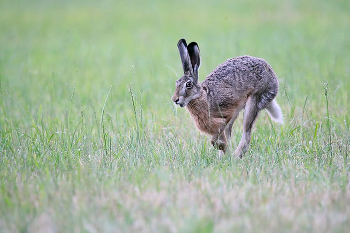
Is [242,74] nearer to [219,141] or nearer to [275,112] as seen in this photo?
[275,112]

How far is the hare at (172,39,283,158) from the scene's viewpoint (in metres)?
5.47

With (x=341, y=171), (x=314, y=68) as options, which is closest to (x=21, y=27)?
(x=314, y=68)

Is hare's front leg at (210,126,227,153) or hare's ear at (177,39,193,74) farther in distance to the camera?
hare's front leg at (210,126,227,153)

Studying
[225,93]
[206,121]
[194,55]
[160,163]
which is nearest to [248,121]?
[225,93]

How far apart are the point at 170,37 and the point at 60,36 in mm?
4640

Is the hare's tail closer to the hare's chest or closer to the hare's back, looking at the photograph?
the hare's back

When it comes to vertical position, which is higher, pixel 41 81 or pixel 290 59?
pixel 290 59

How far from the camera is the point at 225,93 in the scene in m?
5.79

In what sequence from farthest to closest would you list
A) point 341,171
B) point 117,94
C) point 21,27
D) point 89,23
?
1. point 89,23
2. point 21,27
3. point 117,94
4. point 341,171

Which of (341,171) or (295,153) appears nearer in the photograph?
(341,171)

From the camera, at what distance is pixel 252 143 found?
564cm

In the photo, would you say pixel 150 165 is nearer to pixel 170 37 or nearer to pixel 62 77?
pixel 62 77

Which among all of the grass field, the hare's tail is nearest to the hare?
the hare's tail

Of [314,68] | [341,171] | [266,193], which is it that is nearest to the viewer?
[266,193]
